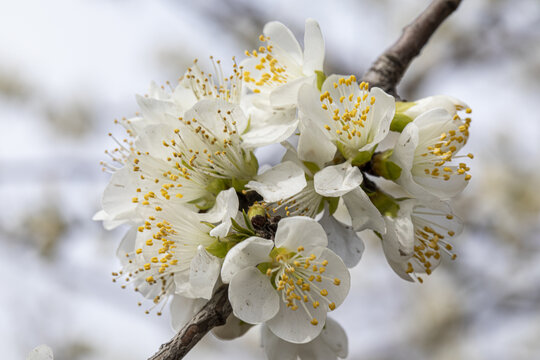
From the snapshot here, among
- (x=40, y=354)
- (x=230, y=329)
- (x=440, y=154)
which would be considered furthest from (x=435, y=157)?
(x=40, y=354)

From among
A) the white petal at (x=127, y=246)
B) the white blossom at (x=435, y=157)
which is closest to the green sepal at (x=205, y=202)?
the white petal at (x=127, y=246)

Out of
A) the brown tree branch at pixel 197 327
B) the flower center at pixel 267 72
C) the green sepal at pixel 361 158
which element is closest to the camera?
the brown tree branch at pixel 197 327

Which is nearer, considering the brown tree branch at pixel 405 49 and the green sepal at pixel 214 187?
the green sepal at pixel 214 187

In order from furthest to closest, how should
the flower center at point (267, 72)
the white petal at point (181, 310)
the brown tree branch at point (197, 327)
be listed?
the flower center at point (267, 72) < the white petal at point (181, 310) < the brown tree branch at point (197, 327)

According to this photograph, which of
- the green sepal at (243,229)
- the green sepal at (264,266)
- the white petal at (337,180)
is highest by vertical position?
the white petal at (337,180)

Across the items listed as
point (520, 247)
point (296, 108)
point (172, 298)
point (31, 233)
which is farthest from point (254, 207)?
point (31, 233)

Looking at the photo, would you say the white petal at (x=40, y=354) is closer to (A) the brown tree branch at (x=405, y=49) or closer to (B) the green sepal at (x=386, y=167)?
(B) the green sepal at (x=386, y=167)
